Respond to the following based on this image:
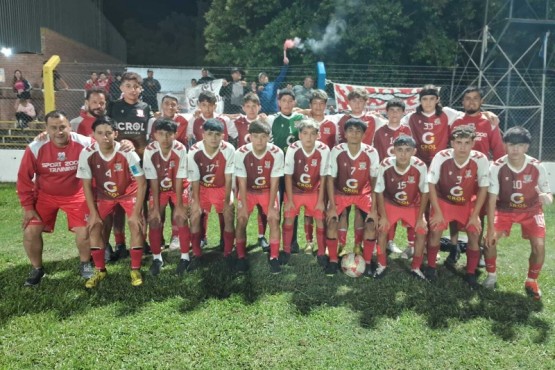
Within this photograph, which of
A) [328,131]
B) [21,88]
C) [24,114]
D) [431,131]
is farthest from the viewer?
[21,88]

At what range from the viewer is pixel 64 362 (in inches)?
119

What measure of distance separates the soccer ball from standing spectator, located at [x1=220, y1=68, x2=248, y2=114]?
212 inches

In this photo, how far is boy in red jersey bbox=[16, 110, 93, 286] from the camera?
14.4 feet

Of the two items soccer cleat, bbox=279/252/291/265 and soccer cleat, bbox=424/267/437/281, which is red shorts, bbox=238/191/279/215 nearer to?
soccer cleat, bbox=279/252/291/265

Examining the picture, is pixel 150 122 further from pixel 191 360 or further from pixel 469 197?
pixel 469 197

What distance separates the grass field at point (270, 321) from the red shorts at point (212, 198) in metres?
0.67

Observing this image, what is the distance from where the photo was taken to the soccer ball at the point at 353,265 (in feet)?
15.1

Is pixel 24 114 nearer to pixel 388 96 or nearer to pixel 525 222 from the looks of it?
pixel 388 96

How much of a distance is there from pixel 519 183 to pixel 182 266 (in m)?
3.60

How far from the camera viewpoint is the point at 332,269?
4.67 meters

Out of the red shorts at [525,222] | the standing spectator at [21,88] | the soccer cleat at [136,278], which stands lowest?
the soccer cleat at [136,278]

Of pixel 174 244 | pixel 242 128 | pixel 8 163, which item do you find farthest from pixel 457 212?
pixel 8 163

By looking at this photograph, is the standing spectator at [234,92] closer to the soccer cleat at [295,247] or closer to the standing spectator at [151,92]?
the standing spectator at [151,92]

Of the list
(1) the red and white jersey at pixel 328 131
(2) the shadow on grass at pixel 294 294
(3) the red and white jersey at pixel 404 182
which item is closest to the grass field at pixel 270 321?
(2) the shadow on grass at pixel 294 294
